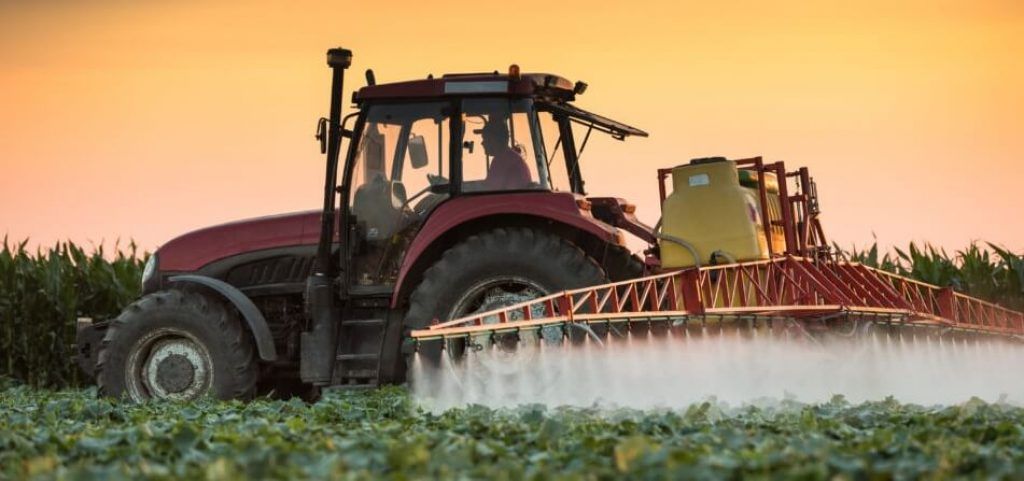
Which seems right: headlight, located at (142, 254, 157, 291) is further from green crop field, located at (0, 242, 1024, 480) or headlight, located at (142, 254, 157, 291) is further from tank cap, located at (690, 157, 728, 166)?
tank cap, located at (690, 157, 728, 166)

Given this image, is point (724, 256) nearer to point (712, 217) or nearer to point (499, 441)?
point (712, 217)

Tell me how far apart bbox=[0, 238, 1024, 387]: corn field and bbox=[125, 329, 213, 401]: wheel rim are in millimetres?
6990

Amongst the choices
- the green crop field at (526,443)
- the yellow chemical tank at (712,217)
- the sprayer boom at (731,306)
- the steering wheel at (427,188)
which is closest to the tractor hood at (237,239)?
the steering wheel at (427,188)

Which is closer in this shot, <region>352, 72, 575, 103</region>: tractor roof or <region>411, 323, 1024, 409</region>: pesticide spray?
<region>411, 323, 1024, 409</region>: pesticide spray

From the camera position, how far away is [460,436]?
26.7 ft

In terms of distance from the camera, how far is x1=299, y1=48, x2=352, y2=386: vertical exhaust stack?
1201cm

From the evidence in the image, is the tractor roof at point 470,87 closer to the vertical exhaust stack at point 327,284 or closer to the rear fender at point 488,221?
the vertical exhaust stack at point 327,284

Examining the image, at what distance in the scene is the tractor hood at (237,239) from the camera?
1329 centimetres

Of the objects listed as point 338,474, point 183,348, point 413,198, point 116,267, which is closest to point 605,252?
point 413,198

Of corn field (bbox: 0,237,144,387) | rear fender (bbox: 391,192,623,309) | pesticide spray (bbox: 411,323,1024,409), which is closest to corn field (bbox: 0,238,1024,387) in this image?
corn field (bbox: 0,237,144,387)

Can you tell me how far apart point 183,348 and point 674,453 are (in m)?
6.96

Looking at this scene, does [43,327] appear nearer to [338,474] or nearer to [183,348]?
[183,348]

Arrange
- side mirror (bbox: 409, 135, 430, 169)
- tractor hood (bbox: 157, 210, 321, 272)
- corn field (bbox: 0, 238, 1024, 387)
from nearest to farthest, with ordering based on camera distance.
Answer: side mirror (bbox: 409, 135, 430, 169), tractor hood (bbox: 157, 210, 321, 272), corn field (bbox: 0, 238, 1024, 387)

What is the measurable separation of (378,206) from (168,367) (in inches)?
94.9
